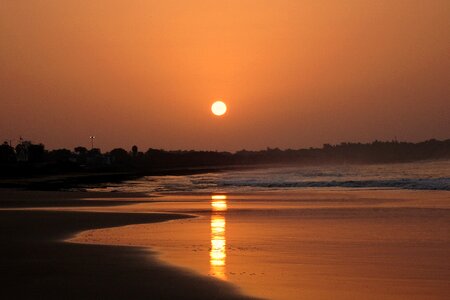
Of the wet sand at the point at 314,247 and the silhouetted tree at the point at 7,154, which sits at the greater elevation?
the silhouetted tree at the point at 7,154

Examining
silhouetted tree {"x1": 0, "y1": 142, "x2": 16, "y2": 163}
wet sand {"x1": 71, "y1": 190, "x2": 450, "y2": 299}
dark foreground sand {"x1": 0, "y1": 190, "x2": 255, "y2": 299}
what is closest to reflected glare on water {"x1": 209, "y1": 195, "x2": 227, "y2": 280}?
wet sand {"x1": 71, "y1": 190, "x2": 450, "y2": 299}

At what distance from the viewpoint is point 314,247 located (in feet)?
56.4

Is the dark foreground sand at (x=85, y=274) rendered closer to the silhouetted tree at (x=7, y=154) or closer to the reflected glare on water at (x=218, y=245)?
the reflected glare on water at (x=218, y=245)

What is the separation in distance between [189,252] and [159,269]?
8.04 ft

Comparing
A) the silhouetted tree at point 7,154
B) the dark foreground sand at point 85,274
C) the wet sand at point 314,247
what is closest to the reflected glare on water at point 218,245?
the wet sand at point 314,247

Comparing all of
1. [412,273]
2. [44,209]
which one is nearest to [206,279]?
[412,273]

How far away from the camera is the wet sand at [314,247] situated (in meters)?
12.5

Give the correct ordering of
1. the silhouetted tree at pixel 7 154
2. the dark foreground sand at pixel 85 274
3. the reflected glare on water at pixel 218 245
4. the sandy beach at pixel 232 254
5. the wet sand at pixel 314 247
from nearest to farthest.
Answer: the dark foreground sand at pixel 85 274, the sandy beach at pixel 232 254, the wet sand at pixel 314 247, the reflected glare on water at pixel 218 245, the silhouetted tree at pixel 7 154

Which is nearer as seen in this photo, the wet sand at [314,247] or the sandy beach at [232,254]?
the sandy beach at [232,254]

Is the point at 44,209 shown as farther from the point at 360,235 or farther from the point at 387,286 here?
the point at 387,286

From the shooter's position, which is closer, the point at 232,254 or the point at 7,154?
the point at 232,254

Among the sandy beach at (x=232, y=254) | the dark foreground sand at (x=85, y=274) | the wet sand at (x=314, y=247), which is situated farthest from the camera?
the wet sand at (x=314, y=247)

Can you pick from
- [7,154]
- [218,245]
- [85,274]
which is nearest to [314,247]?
[218,245]

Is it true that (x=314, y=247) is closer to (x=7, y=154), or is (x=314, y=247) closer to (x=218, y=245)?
(x=218, y=245)
